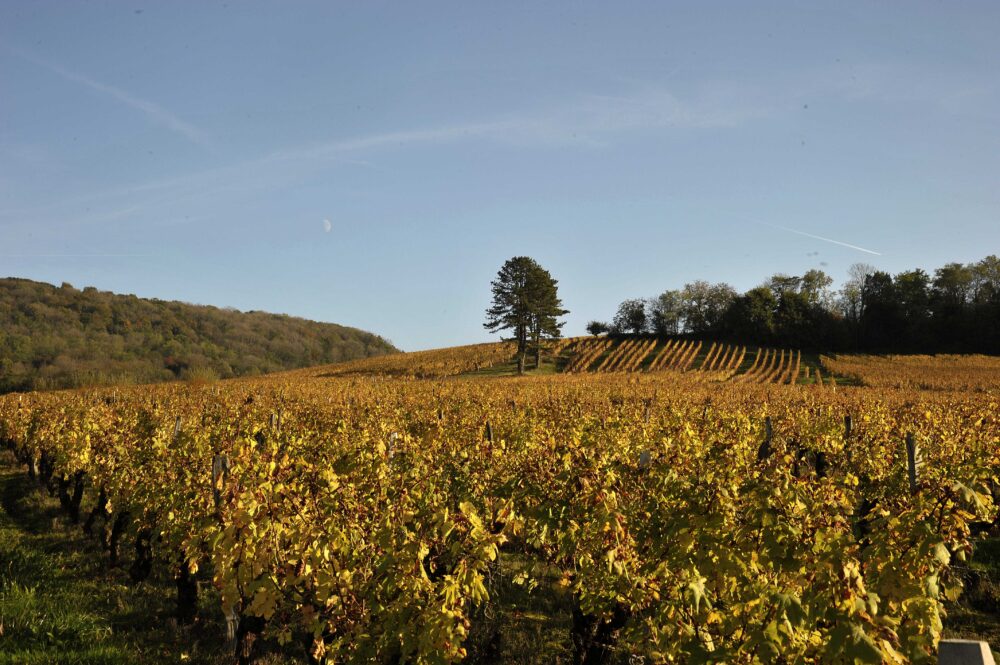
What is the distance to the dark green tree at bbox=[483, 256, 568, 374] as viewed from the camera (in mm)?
52469

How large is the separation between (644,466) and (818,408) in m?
14.0

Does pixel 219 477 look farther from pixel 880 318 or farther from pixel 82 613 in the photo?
pixel 880 318

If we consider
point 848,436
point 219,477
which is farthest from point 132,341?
point 848,436

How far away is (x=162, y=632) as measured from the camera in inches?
293

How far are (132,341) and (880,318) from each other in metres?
97.5

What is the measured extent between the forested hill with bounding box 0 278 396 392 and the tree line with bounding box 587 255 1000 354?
54441 mm

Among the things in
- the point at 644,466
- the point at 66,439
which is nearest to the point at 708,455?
the point at 644,466

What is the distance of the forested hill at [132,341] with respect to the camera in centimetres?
6381

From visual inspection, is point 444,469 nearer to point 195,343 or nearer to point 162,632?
point 162,632

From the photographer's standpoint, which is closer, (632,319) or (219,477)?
(219,477)

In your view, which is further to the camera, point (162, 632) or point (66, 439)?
point (66, 439)

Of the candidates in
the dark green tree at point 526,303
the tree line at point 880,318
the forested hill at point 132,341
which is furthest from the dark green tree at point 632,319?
the forested hill at point 132,341

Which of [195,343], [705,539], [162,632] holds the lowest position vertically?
[162,632]

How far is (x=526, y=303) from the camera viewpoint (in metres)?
52.5
